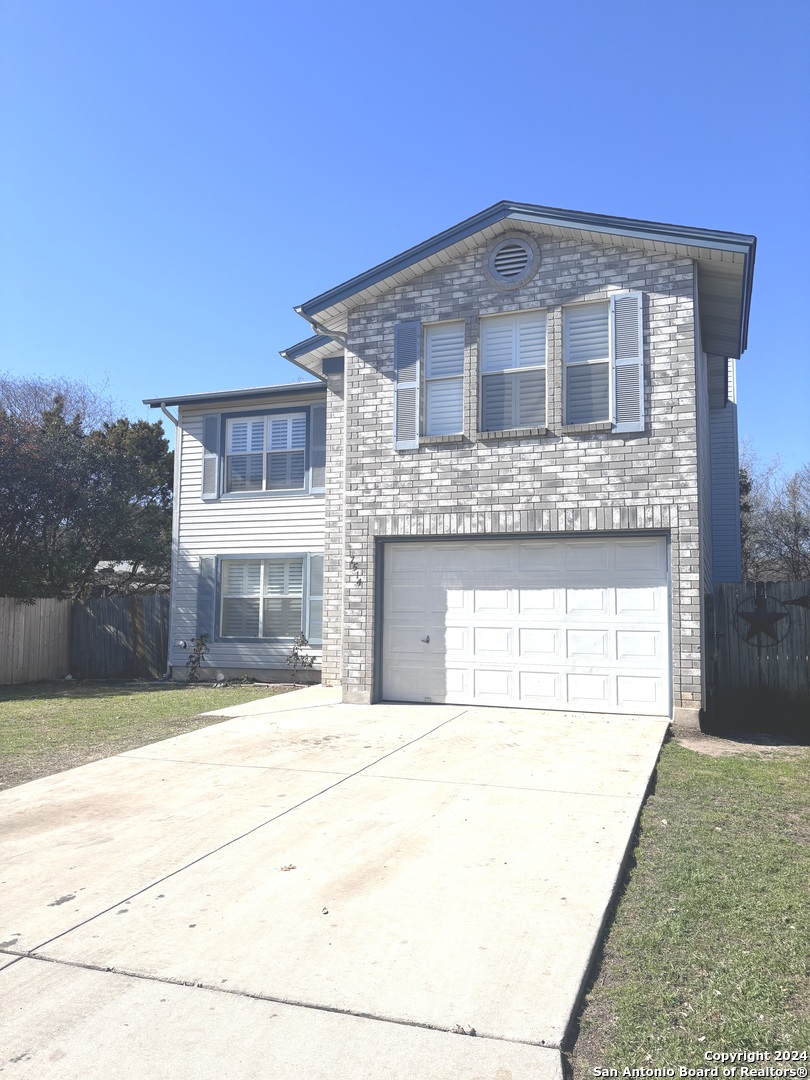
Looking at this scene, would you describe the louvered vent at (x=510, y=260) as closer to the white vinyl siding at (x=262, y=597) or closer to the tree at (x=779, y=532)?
the white vinyl siding at (x=262, y=597)

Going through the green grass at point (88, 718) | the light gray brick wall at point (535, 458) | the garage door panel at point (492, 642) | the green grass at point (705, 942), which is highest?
the light gray brick wall at point (535, 458)

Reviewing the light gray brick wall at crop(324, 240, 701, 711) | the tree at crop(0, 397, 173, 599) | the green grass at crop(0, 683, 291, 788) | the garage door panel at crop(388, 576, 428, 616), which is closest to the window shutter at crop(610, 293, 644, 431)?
the light gray brick wall at crop(324, 240, 701, 711)

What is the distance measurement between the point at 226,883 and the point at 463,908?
141 centimetres

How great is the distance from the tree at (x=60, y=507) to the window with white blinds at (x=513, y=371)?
34.3ft

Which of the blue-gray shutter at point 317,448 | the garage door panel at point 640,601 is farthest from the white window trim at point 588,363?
the blue-gray shutter at point 317,448

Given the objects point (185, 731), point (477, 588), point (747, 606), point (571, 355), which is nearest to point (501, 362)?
point (571, 355)

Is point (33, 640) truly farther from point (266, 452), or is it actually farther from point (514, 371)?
point (514, 371)

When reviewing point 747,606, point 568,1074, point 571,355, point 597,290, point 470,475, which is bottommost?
point 568,1074

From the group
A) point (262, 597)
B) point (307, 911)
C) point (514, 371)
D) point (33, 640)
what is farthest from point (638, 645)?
point (33, 640)

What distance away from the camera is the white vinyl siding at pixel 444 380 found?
11.6m

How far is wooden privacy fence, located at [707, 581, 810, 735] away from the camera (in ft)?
35.0

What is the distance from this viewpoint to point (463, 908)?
4395 millimetres

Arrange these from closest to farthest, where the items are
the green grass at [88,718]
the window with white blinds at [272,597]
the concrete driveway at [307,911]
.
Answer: the concrete driveway at [307,911] → the green grass at [88,718] → the window with white blinds at [272,597]

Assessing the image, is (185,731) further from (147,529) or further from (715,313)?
(147,529)
